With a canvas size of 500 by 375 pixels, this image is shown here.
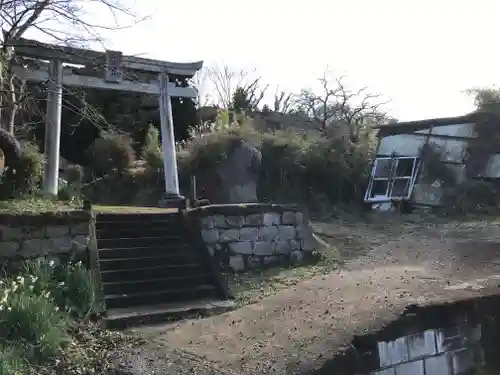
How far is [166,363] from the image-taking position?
15.5 ft

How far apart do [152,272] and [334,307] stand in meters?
2.50

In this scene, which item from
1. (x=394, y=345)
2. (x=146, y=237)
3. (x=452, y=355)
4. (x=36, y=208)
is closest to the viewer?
(x=394, y=345)

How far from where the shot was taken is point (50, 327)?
505cm

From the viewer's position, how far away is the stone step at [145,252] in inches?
287

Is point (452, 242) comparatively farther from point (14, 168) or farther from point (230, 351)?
point (14, 168)

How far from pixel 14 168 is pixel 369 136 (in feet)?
37.4

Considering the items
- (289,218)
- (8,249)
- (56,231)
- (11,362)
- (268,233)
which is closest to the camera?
(11,362)

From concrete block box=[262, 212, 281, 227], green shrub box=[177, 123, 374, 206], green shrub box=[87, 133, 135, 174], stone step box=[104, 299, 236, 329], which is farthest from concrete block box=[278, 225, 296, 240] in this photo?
green shrub box=[87, 133, 135, 174]

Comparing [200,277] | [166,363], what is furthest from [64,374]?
[200,277]

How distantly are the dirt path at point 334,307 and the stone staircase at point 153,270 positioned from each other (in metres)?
0.51

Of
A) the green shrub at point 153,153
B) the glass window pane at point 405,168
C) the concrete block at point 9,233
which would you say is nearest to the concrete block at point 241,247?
the concrete block at point 9,233

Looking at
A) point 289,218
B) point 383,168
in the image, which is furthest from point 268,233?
point 383,168

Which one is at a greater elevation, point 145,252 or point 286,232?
point 286,232

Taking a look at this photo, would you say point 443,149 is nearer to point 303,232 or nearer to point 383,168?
point 383,168
